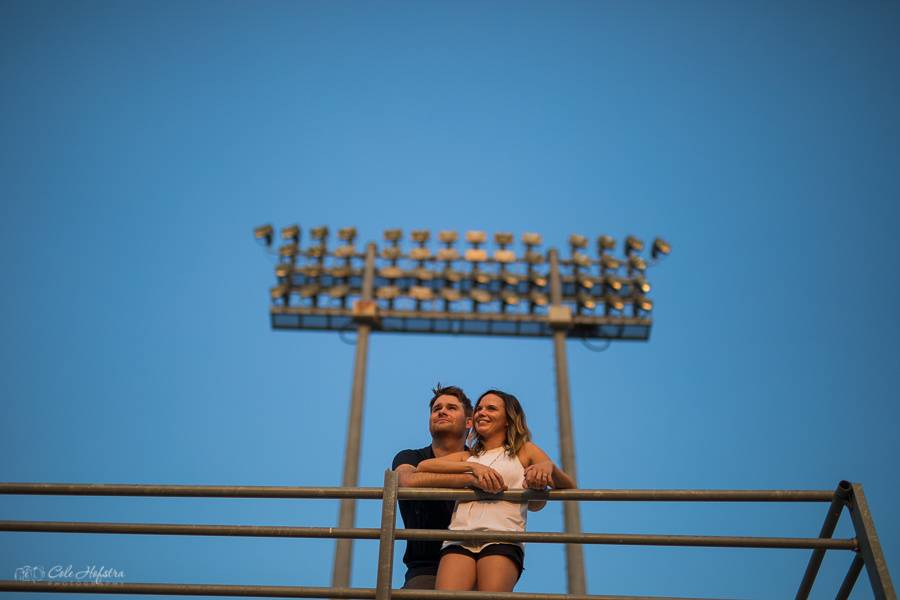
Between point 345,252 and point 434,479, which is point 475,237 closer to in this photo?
point 345,252

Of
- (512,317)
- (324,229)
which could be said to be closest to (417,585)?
(512,317)

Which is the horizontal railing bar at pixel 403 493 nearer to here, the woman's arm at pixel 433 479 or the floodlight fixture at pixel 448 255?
the woman's arm at pixel 433 479

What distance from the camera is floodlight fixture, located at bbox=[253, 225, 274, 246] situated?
51.6ft

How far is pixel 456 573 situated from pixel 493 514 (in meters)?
0.29

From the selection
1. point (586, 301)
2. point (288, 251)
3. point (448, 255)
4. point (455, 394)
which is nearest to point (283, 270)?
point (288, 251)

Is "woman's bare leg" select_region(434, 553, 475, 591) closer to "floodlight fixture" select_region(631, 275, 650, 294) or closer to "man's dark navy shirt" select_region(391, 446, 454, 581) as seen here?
"man's dark navy shirt" select_region(391, 446, 454, 581)

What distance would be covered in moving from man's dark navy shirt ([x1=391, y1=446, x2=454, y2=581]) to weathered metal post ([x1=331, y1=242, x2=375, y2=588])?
6.99m

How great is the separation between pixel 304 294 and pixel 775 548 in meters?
12.5

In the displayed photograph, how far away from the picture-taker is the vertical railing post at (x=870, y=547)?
298 centimetres

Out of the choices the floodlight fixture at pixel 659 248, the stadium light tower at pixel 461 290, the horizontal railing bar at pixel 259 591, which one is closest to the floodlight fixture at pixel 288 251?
the stadium light tower at pixel 461 290

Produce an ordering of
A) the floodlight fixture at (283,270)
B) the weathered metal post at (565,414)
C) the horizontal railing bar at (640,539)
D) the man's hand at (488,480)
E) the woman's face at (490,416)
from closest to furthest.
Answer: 1. the horizontal railing bar at (640,539)
2. the man's hand at (488,480)
3. the woman's face at (490,416)
4. the weathered metal post at (565,414)
5. the floodlight fixture at (283,270)

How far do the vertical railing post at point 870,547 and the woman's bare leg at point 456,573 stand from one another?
5.05 ft

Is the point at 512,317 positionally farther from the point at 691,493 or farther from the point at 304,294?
the point at 691,493

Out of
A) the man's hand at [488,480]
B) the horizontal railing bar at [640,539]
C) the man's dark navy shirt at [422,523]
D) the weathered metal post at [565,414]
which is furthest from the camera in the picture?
the weathered metal post at [565,414]
